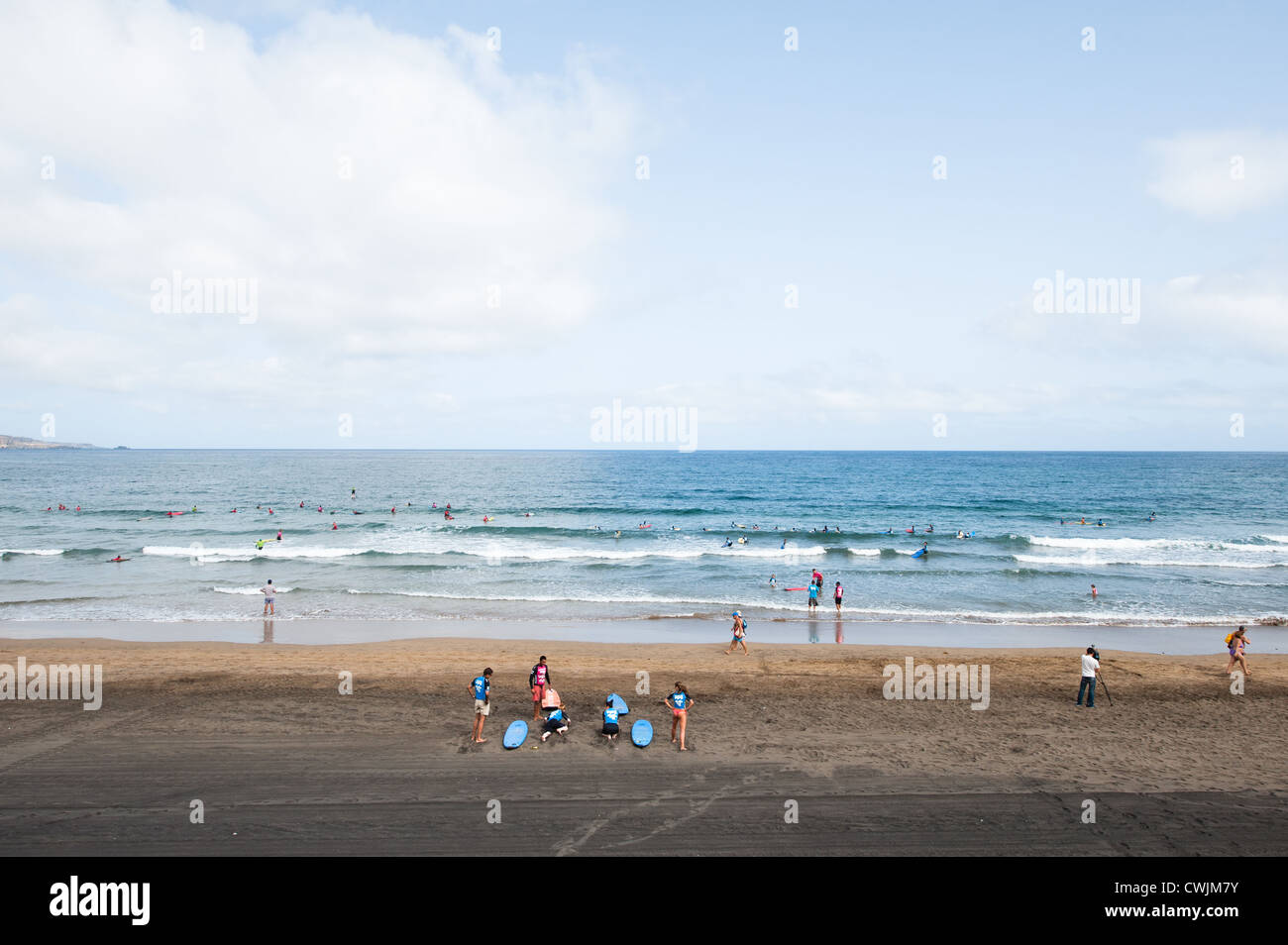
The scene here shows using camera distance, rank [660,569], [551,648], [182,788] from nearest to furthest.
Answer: [182,788] < [551,648] < [660,569]

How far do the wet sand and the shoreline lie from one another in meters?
4.18

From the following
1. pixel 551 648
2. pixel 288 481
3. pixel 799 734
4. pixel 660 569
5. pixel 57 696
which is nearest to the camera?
pixel 799 734

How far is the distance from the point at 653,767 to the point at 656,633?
12674 mm

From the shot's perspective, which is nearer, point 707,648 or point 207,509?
point 707,648

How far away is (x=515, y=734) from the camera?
1328 centimetres

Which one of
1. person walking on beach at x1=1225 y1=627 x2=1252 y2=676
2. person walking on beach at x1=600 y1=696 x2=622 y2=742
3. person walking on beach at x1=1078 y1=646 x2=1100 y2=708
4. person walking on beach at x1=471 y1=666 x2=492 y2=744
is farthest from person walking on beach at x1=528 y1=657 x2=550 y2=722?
person walking on beach at x1=1225 y1=627 x2=1252 y2=676

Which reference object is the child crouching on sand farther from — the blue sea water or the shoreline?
the blue sea water

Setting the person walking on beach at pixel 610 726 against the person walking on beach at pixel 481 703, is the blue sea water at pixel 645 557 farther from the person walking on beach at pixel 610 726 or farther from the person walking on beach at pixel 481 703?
the person walking on beach at pixel 481 703

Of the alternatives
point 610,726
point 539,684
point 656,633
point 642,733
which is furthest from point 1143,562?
point 539,684

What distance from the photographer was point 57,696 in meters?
16.1
